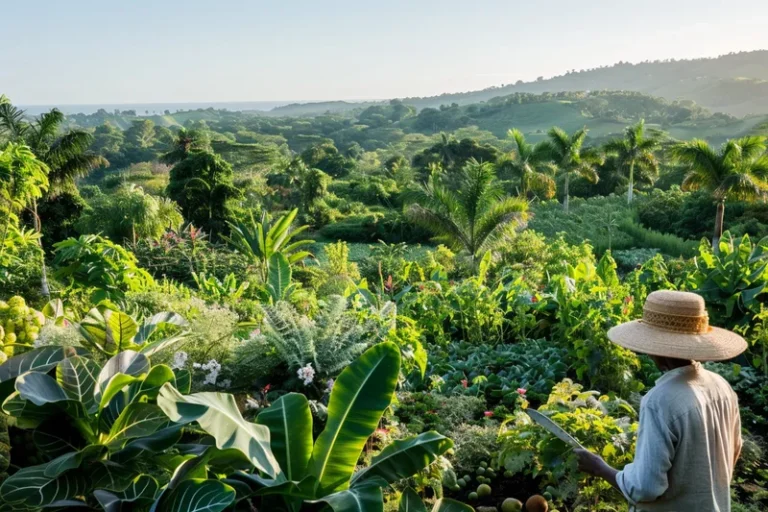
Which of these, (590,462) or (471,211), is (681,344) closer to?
(590,462)

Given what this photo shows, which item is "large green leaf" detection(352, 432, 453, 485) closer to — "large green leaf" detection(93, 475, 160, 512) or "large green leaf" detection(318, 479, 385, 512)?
"large green leaf" detection(318, 479, 385, 512)

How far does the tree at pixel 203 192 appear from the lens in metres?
24.2

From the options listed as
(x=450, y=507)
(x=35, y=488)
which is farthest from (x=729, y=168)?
(x=35, y=488)

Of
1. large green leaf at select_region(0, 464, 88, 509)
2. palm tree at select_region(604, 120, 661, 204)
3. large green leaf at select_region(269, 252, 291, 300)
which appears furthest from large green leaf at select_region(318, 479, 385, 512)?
palm tree at select_region(604, 120, 661, 204)

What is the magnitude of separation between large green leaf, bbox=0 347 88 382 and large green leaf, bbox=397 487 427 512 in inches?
58.2

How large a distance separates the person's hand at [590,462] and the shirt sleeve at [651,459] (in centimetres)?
25

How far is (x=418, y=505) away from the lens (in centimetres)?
238

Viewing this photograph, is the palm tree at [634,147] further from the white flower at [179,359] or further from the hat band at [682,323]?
the white flower at [179,359]

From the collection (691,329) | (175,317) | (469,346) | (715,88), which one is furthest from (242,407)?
(715,88)

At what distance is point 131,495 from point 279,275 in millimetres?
4504

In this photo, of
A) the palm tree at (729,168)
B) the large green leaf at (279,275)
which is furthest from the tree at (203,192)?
the large green leaf at (279,275)

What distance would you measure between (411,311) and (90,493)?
4426 mm

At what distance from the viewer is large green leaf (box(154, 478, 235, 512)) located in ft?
6.22

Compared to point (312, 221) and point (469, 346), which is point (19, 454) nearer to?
point (469, 346)
